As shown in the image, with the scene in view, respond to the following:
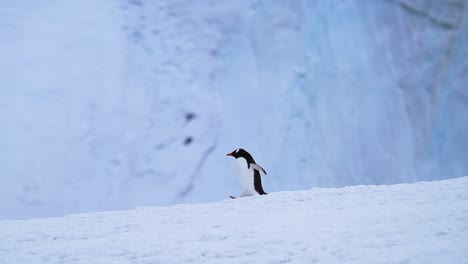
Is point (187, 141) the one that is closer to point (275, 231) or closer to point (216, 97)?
point (216, 97)

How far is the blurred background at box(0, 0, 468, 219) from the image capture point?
159 inches

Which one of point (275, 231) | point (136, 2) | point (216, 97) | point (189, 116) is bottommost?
point (275, 231)

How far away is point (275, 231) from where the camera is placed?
5.55 ft

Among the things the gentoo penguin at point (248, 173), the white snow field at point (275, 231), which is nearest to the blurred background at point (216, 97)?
the gentoo penguin at point (248, 173)

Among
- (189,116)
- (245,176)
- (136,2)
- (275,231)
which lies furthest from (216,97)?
(275,231)

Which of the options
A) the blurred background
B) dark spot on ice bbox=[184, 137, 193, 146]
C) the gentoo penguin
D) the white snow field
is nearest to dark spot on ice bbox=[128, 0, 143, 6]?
the blurred background

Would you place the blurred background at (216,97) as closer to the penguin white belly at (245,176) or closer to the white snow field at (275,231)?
the penguin white belly at (245,176)

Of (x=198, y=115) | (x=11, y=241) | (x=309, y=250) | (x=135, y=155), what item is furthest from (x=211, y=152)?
(x=309, y=250)

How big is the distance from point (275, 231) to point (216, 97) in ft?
9.27

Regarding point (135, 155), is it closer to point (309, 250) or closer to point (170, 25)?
point (170, 25)

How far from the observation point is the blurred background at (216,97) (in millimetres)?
4035

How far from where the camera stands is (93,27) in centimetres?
439

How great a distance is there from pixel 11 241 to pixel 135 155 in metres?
2.34

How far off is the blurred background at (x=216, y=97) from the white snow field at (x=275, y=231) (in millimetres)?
1840
